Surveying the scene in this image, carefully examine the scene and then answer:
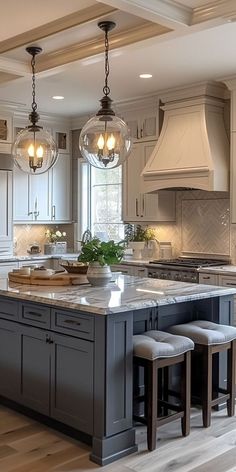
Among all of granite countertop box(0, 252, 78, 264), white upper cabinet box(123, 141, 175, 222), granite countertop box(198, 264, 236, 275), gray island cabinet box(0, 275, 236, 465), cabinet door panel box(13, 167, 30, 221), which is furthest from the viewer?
cabinet door panel box(13, 167, 30, 221)

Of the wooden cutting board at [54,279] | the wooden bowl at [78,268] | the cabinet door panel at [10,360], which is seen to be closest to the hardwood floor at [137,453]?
the cabinet door panel at [10,360]

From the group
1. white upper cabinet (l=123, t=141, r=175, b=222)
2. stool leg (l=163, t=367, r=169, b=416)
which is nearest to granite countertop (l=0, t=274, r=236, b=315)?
stool leg (l=163, t=367, r=169, b=416)

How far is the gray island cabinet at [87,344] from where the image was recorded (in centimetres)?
340

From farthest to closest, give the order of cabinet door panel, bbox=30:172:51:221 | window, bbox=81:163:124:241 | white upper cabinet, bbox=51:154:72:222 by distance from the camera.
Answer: white upper cabinet, bbox=51:154:72:222 < window, bbox=81:163:124:241 < cabinet door panel, bbox=30:172:51:221

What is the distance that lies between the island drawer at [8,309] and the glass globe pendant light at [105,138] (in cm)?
122

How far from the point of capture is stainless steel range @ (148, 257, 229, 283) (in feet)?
19.2

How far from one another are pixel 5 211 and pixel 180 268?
2.47 meters

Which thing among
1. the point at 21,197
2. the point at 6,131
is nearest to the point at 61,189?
the point at 21,197

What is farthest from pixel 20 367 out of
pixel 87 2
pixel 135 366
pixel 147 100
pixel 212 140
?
pixel 147 100

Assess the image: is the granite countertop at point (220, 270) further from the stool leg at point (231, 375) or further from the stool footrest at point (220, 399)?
the stool footrest at point (220, 399)

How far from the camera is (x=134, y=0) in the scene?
348cm

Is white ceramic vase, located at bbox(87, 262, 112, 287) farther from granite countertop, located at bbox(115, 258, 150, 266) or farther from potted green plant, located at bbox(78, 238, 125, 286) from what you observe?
granite countertop, located at bbox(115, 258, 150, 266)

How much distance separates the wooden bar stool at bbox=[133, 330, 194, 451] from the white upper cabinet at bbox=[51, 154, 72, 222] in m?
4.39

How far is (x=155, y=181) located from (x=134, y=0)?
3.01 meters
